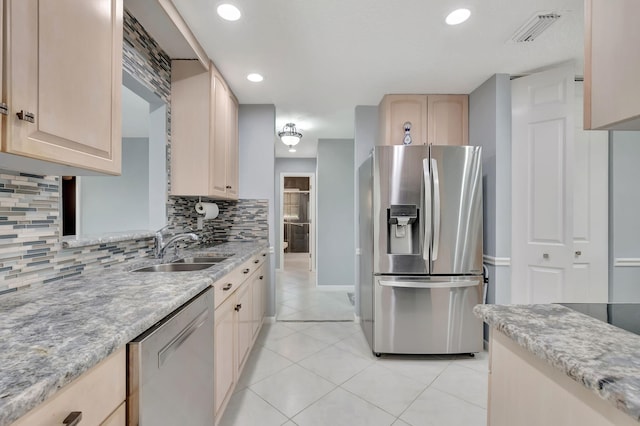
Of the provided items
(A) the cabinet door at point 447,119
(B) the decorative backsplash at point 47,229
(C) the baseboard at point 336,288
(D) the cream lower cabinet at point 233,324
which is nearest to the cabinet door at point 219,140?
(B) the decorative backsplash at point 47,229

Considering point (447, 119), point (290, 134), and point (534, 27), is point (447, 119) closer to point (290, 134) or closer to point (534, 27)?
point (534, 27)

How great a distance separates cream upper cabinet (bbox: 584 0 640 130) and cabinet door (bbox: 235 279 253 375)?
74.1 inches

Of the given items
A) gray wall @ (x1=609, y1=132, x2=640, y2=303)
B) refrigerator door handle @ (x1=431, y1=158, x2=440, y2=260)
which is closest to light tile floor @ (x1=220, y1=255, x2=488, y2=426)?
refrigerator door handle @ (x1=431, y1=158, x2=440, y2=260)

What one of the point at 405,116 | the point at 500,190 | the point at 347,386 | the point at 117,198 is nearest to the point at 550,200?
the point at 500,190

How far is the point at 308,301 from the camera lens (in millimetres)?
3807

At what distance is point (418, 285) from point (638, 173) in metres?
2.21

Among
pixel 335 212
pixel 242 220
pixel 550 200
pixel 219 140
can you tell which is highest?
pixel 219 140

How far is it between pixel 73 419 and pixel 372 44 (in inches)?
91.6

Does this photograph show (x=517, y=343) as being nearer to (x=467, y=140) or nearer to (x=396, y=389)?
(x=396, y=389)

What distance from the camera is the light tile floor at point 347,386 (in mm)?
1629

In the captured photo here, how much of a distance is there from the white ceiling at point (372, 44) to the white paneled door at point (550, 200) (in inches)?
10.8

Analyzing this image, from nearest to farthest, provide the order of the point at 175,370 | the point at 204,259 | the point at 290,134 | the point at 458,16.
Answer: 1. the point at 175,370
2. the point at 458,16
3. the point at 204,259
4. the point at 290,134

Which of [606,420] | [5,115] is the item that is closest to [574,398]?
[606,420]

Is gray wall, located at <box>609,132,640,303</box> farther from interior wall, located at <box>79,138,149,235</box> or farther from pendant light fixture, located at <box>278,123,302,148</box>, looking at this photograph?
interior wall, located at <box>79,138,149,235</box>
